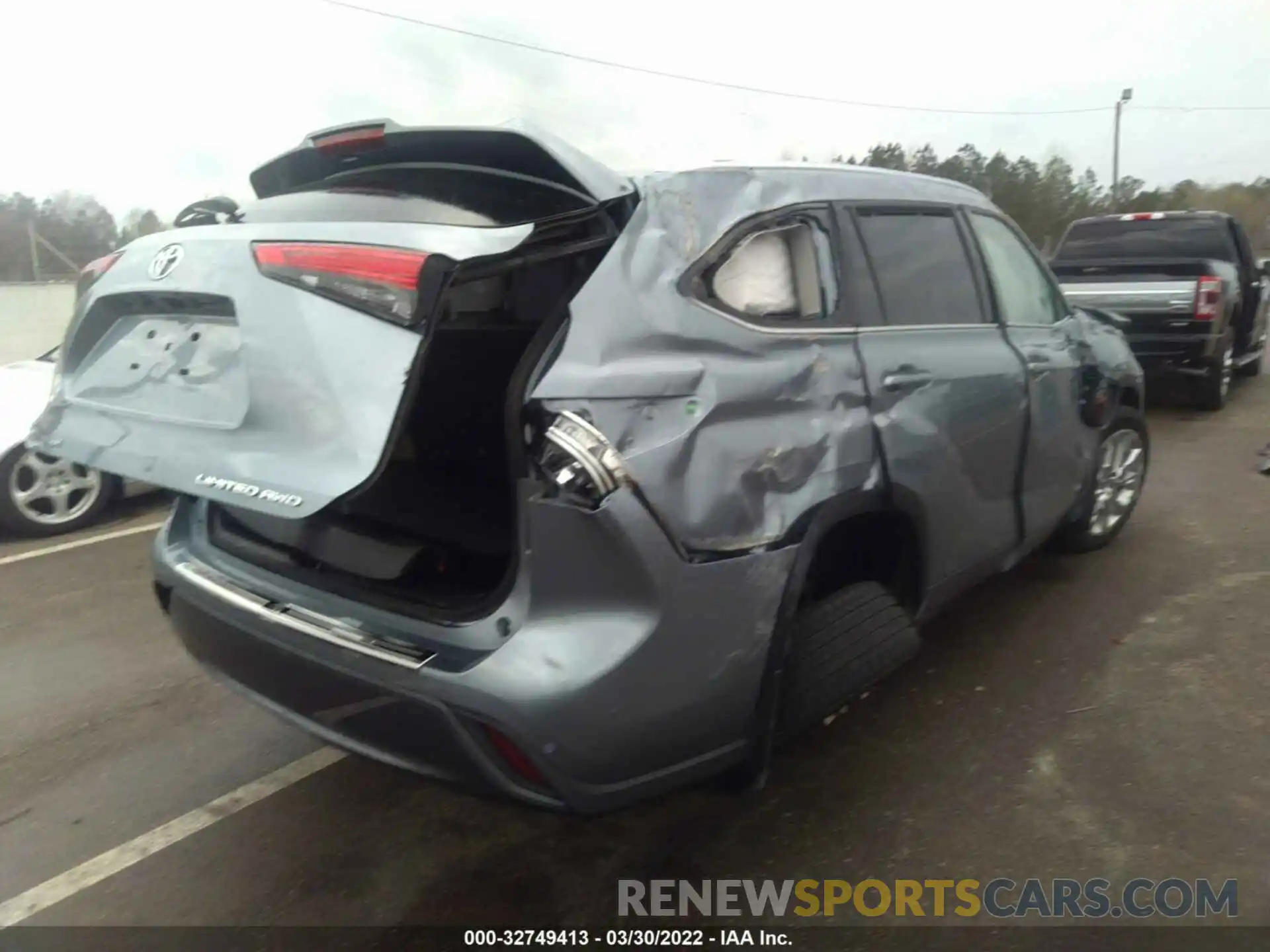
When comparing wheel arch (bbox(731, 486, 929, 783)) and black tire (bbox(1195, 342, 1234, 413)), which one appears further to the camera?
black tire (bbox(1195, 342, 1234, 413))

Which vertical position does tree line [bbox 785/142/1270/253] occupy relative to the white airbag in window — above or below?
below

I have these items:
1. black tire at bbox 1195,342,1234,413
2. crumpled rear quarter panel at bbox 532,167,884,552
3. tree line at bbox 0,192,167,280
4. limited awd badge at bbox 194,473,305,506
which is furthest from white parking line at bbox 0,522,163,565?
black tire at bbox 1195,342,1234,413

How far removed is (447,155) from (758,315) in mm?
935

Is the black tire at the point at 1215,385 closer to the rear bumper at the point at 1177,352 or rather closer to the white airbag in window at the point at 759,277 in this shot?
the rear bumper at the point at 1177,352

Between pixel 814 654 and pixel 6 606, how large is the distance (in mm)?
4184

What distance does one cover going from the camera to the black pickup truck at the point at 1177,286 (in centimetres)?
850

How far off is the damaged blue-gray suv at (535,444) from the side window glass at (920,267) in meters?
0.02

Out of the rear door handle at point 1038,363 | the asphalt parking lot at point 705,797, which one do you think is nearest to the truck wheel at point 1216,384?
the asphalt parking lot at point 705,797

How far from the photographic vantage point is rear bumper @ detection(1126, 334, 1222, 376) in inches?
334

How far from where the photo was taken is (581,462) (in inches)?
77.3

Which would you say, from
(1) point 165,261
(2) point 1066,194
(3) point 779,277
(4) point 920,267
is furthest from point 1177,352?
(2) point 1066,194

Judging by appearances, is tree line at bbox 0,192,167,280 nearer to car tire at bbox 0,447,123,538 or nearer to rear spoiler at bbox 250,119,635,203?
car tire at bbox 0,447,123,538

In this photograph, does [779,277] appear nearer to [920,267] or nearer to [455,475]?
[920,267]

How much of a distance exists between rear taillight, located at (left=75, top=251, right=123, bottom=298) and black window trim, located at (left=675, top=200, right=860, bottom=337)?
1.68 m
